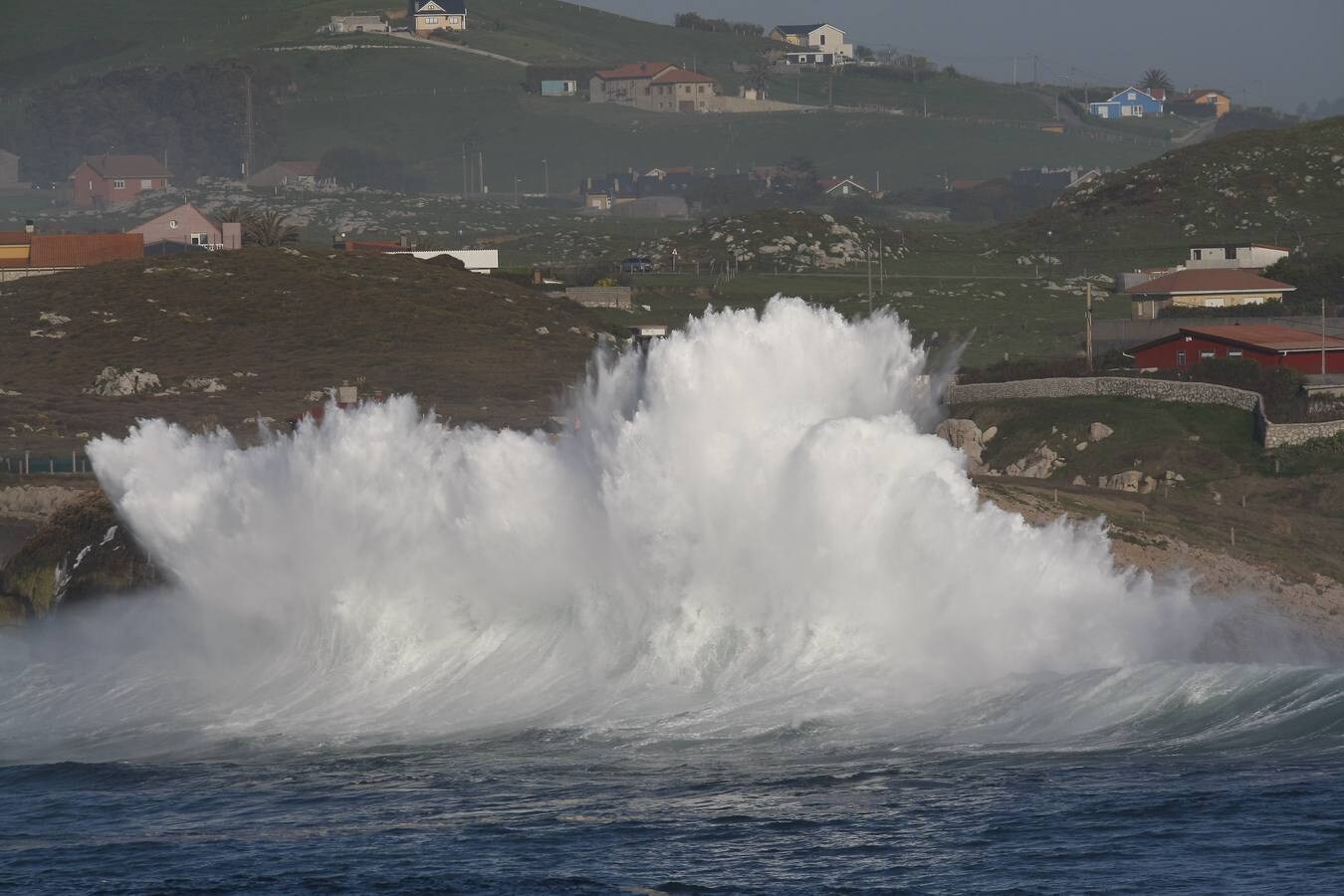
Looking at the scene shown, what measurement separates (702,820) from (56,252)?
292ft

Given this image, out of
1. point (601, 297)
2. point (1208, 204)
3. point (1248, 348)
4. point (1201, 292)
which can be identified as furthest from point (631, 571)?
point (1208, 204)

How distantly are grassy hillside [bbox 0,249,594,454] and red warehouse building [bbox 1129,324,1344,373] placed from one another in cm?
2310

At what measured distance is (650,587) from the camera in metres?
41.6

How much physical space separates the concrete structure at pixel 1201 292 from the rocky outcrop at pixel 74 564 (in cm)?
5671

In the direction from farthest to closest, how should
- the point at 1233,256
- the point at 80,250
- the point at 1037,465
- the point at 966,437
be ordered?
the point at 1233,256 < the point at 80,250 < the point at 966,437 < the point at 1037,465

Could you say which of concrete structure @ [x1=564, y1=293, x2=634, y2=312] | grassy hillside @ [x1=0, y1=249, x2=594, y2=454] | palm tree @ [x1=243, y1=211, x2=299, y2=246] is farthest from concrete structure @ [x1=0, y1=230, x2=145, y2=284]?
concrete structure @ [x1=564, y1=293, x2=634, y2=312]

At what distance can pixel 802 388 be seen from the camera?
143 ft

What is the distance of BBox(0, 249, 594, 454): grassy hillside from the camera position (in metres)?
77.0

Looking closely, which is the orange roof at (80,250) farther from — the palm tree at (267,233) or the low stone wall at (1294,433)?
the low stone wall at (1294,433)

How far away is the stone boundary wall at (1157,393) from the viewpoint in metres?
63.5

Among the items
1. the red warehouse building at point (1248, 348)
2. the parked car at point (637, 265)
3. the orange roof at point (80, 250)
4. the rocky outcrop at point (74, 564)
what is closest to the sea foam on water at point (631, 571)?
the rocky outcrop at point (74, 564)

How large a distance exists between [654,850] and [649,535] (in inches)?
551

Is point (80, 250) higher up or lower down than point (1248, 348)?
higher up

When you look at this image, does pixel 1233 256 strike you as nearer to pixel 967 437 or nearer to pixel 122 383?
pixel 967 437
